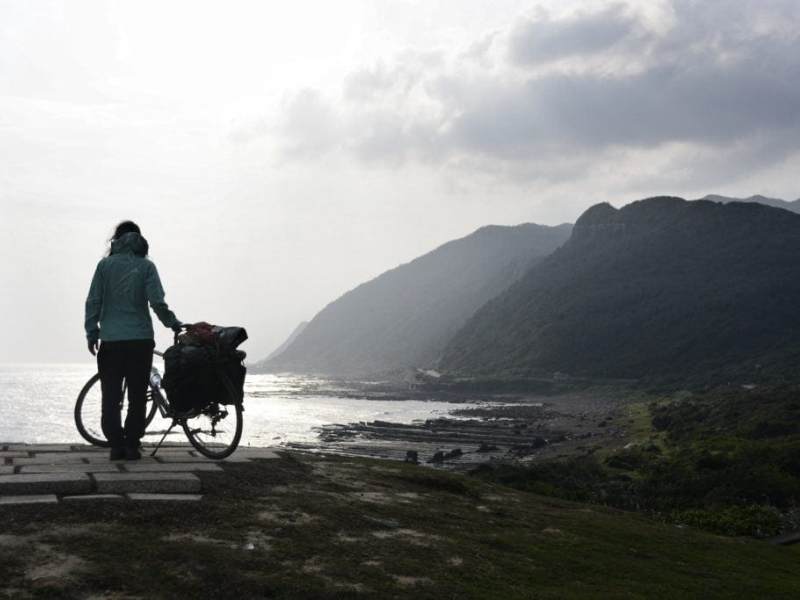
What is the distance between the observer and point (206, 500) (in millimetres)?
6039

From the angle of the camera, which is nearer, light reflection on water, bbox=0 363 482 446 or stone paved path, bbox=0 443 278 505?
stone paved path, bbox=0 443 278 505

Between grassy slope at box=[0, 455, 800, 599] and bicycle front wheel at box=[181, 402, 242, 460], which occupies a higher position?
bicycle front wheel at box=[181, 402, 242, 460]

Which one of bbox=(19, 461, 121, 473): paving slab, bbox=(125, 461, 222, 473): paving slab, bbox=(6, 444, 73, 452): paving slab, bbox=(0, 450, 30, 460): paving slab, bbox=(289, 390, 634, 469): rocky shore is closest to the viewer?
bbox=(19, 461, 121, 473): paving slab

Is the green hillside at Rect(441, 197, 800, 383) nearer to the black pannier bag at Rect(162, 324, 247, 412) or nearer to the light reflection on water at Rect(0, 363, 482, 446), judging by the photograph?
the light reflection on water at Rect(0, 363, 482, 446)

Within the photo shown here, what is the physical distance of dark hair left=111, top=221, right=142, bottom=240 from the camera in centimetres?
797

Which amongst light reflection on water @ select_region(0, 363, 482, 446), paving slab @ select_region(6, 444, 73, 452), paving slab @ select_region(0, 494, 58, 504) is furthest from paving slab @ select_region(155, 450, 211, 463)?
light reflection on water @ select_region(0, 363, 482, 446)

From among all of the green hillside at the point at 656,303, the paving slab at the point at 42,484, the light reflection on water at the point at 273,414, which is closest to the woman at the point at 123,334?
the paving slab at the point at 42,484

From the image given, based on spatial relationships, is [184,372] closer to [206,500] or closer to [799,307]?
[206,500]

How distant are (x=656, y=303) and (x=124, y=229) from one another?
5700 inches

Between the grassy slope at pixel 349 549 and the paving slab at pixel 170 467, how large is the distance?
253mm

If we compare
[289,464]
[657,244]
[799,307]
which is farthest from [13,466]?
[657,244]

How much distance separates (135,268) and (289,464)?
2.95 metres

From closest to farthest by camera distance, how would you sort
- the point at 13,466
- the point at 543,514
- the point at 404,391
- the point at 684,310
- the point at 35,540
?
1. the point at 35,540
2. the point at 13,466
3. the point at 543,514
4. the point at 684,310
5. the point at 404,391

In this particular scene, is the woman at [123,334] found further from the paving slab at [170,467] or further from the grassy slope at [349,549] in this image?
the grassy slope at [349,549]
